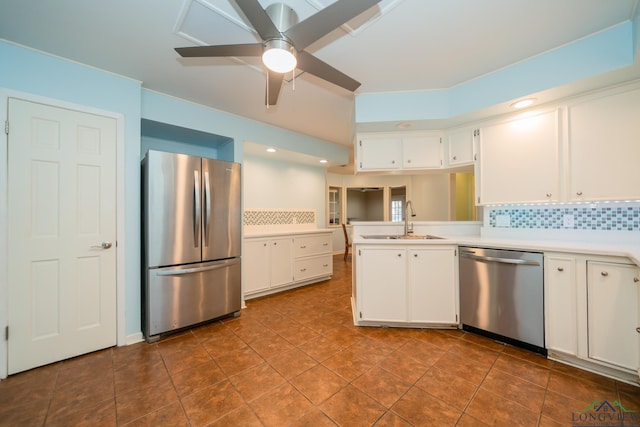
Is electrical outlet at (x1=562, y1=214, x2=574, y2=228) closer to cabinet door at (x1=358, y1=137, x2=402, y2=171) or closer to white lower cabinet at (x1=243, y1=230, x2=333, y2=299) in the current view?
cabinet door at (x1=358, y1=137, x2=402, y2=171)

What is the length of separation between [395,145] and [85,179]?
3102 mm

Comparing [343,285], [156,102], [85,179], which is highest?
[156,102]

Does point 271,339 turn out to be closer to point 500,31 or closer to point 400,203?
point 500,31

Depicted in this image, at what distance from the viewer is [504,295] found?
83.5 inches

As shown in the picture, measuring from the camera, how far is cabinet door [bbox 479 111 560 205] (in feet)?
7.13

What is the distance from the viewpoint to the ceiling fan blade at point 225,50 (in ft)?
4.66

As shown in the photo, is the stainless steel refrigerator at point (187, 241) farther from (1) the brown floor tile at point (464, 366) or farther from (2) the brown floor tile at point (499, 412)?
(2) the brown floor tile at point (499, 412)

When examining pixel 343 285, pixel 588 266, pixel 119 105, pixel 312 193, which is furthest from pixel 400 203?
pixel 119 105

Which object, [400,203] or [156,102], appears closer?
[156,102]

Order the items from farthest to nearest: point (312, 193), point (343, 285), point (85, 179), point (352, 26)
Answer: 1. point (312, 193)
2. point (343, 285)
3. point (85, 179)
4. point (352, 26)

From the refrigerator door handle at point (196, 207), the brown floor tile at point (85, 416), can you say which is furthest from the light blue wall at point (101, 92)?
the brown floor tile at point (85, 416)

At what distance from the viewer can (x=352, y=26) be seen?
1648mm

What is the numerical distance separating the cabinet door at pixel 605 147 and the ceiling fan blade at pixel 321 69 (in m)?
1.98

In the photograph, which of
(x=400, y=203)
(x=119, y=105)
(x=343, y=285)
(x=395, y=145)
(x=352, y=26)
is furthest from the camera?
(x=400, y=203)
